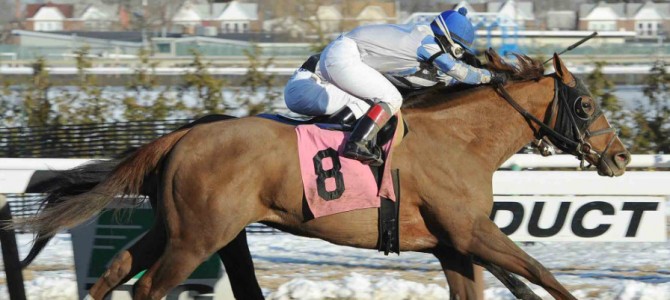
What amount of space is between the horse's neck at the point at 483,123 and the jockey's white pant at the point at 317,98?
29 cm

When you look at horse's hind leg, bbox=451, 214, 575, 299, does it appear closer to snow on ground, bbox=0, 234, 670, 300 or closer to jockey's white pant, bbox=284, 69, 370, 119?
jockey's white pant, bbox=284, 69, 370, 119

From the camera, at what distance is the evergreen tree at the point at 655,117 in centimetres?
891

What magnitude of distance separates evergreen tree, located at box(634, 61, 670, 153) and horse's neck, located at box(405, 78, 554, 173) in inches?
175

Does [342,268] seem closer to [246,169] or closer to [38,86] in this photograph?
[246,169]

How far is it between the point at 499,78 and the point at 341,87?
759 millimetres

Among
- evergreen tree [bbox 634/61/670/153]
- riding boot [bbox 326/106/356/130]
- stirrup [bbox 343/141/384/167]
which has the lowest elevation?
evergreen tree [bbox 634/61/670/153]

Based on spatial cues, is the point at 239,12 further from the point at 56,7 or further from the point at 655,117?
the point at 655,117

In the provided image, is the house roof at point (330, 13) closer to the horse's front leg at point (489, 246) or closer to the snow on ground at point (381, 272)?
the snow on ground at point (381, 272)

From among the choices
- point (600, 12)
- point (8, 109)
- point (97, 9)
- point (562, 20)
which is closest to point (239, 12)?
point (97, 9)

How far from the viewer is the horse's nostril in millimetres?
4746

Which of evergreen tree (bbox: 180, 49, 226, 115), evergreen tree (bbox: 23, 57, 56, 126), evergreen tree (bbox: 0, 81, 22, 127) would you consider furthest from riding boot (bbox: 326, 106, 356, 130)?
evergreen tree (bbox: 0, 81, 22, 127)

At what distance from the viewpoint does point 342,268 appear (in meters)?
6.80

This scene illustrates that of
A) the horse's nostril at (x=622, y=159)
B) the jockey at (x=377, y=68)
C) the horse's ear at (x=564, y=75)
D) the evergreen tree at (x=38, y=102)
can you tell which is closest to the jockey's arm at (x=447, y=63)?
the jockey at (x=377, y=68)

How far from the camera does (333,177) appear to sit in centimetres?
448
